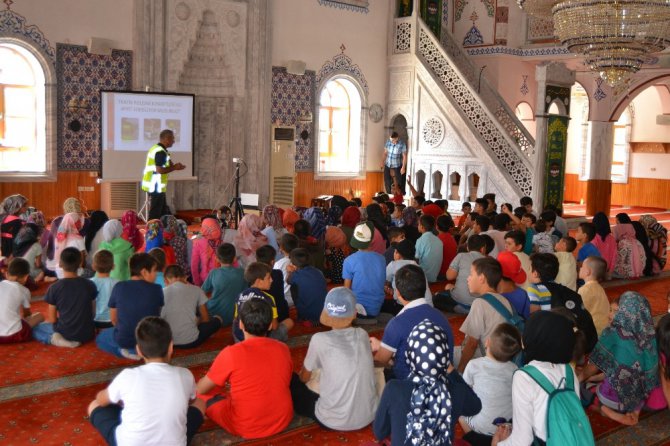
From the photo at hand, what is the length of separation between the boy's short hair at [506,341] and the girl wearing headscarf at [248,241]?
3.23 metres

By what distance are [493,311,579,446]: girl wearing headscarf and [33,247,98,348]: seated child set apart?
270 cm

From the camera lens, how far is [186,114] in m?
10.2

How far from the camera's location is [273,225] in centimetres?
636

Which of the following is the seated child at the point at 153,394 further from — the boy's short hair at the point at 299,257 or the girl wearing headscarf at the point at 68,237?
the girl wearing headscarf at the point at 68,237

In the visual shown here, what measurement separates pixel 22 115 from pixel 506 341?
8261 millimetres

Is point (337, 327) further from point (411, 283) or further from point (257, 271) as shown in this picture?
point (257, 271)

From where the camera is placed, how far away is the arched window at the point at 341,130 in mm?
12680

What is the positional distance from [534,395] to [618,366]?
3.76 ft

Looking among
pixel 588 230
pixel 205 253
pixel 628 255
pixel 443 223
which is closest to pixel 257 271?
pixel 205 253

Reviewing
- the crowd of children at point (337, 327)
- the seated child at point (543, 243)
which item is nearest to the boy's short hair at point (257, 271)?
the crowd of children at point (337, 327)

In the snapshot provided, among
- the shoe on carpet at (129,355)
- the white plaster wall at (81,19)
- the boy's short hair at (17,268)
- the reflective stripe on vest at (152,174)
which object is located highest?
the white plaster wall at (81,19)

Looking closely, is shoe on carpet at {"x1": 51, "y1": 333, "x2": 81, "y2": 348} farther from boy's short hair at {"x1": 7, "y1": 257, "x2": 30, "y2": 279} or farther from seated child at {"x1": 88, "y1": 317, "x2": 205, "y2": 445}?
seated child at {"x1": 88, "y1": 317, "x2": 205, "y2": 445}

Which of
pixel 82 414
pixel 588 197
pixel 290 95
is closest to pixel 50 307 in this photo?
pixel 82 414

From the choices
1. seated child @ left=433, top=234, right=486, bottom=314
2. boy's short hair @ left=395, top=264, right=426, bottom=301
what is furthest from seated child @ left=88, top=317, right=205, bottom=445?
seated child @ left=433, top=234, right=486, bottom=314
